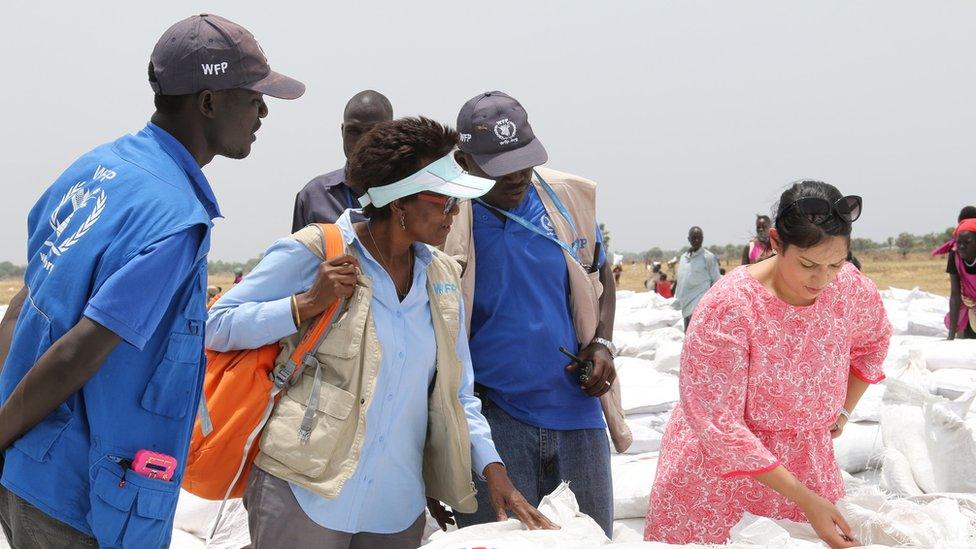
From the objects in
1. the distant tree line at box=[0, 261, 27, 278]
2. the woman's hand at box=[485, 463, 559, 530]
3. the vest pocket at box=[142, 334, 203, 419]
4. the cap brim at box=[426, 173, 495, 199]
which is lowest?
the distant tree line at box=[0, 261, 27, 278]

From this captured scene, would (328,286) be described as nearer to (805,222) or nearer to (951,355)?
(805,222)

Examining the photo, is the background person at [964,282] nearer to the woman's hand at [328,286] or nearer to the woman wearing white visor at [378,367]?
the woman wearing white visor at [378,367]

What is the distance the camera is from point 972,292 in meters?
6.64

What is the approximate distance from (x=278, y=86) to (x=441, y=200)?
17.6 inches

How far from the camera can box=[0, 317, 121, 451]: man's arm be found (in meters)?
1.49

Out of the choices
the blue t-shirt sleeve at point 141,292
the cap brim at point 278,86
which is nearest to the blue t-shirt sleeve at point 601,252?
the cap brim at point 278,86

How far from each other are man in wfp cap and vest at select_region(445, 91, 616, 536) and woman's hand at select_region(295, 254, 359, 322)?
24.5 inches

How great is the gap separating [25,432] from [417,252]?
37.1 inches

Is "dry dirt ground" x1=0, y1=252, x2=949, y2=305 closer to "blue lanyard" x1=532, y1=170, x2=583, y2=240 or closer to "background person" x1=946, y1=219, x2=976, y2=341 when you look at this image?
"background person" x1=946, y1=219, x2=976, y2=341

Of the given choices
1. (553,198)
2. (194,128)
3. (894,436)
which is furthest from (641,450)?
(194,128)

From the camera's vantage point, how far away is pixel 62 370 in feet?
4.90

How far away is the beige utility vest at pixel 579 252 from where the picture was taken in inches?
103

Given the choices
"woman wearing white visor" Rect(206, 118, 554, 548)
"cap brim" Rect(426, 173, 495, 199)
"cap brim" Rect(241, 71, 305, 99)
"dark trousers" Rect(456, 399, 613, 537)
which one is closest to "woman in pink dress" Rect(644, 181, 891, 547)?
"dark trousers" Rect(456, 399, 613, 537)

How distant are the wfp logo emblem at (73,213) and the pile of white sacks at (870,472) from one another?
2.68 ft
